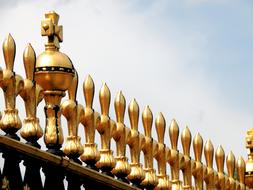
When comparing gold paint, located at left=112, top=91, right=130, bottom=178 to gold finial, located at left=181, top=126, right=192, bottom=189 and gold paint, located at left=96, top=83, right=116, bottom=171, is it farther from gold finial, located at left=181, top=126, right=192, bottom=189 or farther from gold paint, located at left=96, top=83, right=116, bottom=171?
gold finial, located at left=181, top=126, right=192, bottom=189

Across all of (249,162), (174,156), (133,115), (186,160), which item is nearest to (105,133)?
(133,115)

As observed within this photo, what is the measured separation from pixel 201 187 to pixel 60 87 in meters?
2.94

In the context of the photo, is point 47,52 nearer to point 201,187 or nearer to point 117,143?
point 117,143

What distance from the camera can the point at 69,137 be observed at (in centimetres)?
797

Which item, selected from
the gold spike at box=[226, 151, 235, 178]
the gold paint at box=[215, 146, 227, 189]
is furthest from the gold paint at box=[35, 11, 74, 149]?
the gold spike at box=[226, 151, 235, 178]

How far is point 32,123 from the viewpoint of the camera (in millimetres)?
7527

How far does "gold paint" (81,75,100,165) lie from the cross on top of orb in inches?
18.1

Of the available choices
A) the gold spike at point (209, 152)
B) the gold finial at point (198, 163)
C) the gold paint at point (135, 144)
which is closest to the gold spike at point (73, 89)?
the gold paint at point (135, 144)

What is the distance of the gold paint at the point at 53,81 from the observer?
7.70 m

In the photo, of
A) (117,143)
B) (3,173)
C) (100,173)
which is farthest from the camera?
(117,143)

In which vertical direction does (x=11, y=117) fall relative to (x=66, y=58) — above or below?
below

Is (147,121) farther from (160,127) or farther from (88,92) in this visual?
(88,92)

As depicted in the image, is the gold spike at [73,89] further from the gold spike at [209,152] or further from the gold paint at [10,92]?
the gold spike at [209,152]

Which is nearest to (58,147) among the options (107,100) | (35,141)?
(35,141)
